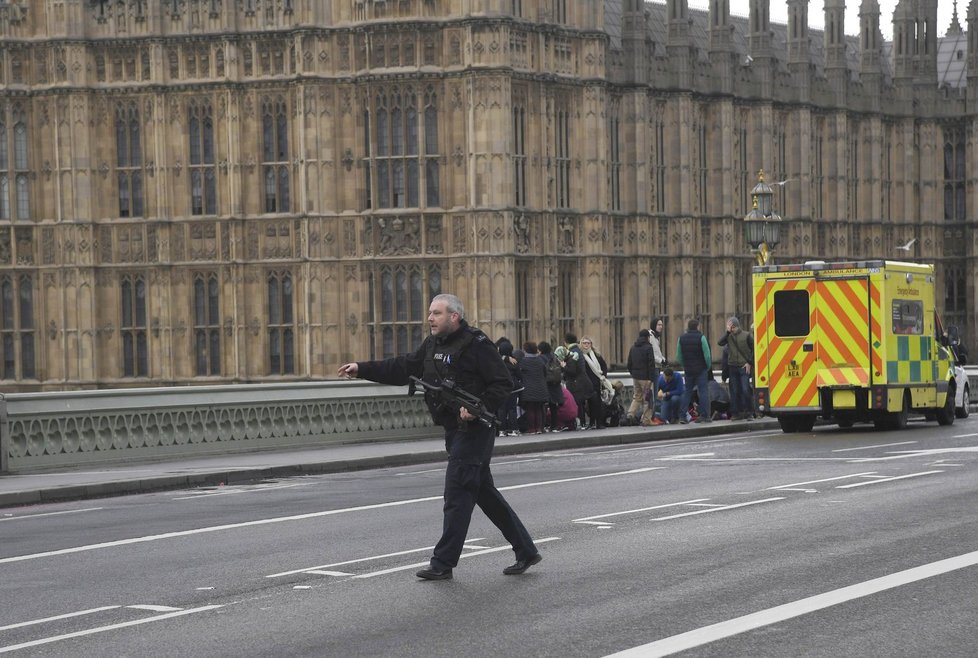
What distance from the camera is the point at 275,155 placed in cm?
4516

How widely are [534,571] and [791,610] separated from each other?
7.96 ft

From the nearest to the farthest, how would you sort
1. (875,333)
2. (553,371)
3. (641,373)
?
(875,333), (553,371), (641,373)

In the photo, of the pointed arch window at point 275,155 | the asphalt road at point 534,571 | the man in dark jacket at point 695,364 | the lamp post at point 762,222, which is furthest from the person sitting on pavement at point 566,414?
the pointed arch window at point 275,155

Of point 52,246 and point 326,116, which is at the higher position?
point 326,116

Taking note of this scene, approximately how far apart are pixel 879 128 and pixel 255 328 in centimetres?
2543

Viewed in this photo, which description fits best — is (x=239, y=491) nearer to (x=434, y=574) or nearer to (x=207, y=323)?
(x=434, y=574)

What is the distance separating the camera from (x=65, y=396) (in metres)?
24.7

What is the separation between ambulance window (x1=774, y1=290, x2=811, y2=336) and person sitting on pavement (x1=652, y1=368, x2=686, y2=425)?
3746mm

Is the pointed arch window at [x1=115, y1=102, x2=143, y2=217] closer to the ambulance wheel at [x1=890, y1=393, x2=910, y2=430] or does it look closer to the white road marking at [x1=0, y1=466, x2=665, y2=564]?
the ambulance wheel at [x1=890, y1=393, x2=910, y2=430]

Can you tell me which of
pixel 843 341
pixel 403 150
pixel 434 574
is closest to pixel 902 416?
pixel 843 341

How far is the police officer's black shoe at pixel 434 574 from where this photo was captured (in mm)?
12727

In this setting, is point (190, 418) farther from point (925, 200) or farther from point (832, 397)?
point (925, 200)

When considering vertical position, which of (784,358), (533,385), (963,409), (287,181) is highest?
(287,181)

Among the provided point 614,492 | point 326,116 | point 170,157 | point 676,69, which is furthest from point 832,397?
point 676,69
